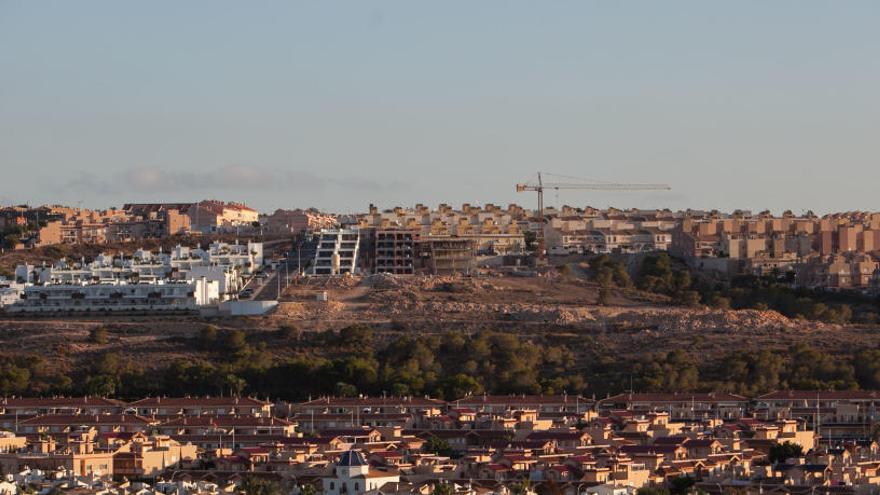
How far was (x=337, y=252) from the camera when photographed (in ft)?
366

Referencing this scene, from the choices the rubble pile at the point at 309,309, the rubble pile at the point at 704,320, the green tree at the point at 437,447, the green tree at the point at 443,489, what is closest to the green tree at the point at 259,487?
the green tree at the point at 443,489

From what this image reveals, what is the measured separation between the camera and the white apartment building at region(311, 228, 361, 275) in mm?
110312

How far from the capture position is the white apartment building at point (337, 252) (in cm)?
11031

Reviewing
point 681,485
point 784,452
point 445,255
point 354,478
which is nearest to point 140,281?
point 445,255

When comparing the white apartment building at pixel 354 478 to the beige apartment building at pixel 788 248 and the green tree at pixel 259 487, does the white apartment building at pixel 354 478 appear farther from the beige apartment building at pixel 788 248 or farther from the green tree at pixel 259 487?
the beige apartment building at pixel 788 248

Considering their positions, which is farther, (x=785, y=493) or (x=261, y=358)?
(x=261, y=358)

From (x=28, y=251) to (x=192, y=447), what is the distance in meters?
57.0

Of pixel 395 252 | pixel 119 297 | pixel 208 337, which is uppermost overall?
pixel 395 252

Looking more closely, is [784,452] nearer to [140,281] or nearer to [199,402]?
[199,402]

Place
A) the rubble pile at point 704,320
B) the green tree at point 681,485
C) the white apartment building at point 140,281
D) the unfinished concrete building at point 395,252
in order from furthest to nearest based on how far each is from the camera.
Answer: the unfinished concrete building at point 395,252 → the white apartment building at point 140,281 → the rubble pile at point 704,320 → the green tree at point 681,485

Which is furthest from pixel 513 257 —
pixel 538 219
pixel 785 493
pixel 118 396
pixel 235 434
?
pixel 785 493

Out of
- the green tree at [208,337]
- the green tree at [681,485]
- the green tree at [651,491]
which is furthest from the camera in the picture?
the green tree at [208,337]

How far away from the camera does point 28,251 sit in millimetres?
120625

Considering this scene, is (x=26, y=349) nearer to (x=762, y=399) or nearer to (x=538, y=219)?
(x=762, y=399)
